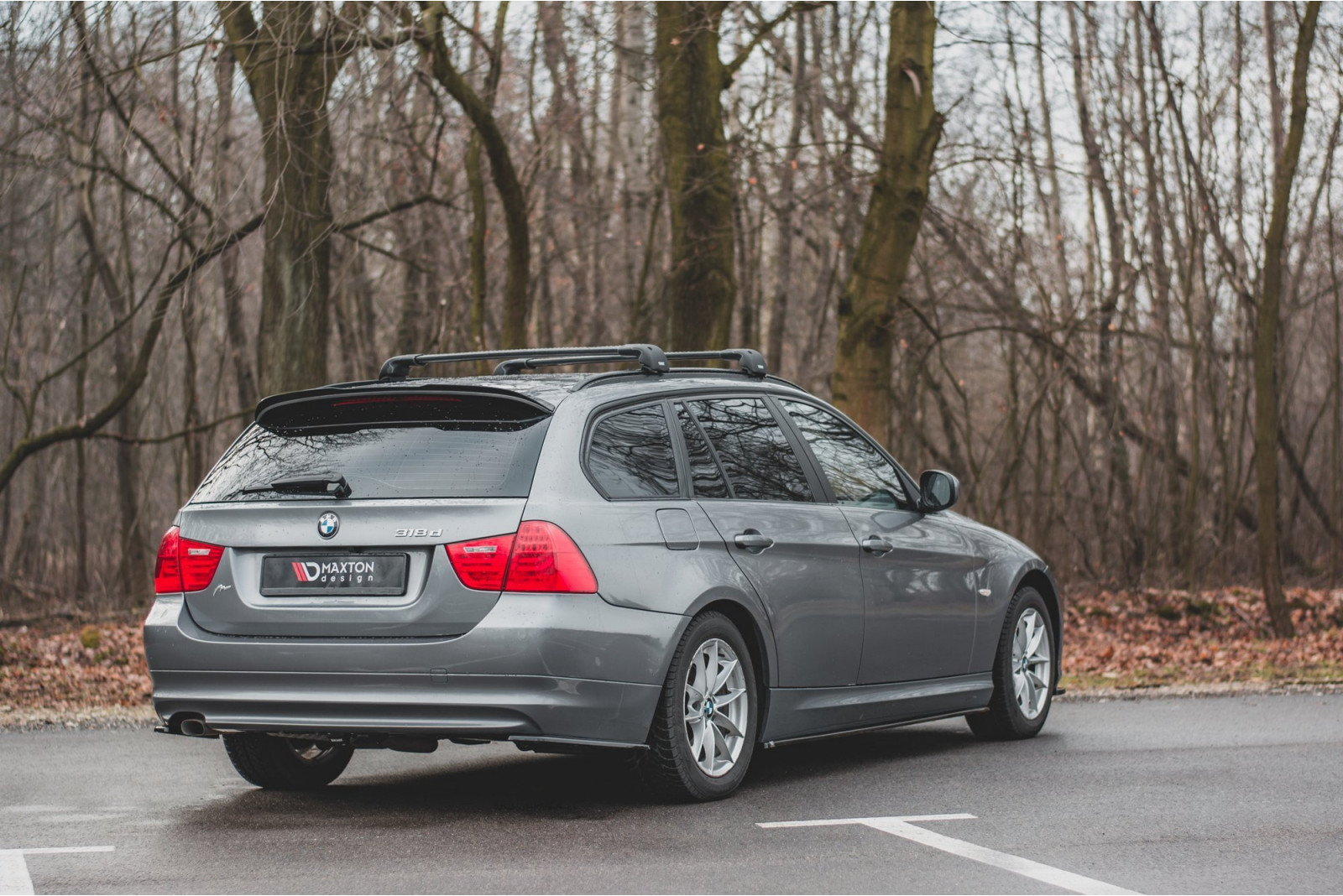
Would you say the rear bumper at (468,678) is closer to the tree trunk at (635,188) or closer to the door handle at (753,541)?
the door handle at (753,541)

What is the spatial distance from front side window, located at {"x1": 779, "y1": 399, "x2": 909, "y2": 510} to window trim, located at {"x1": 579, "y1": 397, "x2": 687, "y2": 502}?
101cm

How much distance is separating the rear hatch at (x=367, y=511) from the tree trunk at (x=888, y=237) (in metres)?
8.42

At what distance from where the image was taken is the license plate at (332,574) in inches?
231

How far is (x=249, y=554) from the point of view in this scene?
6.12 m

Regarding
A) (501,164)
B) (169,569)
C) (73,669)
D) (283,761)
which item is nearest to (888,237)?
(501,164)

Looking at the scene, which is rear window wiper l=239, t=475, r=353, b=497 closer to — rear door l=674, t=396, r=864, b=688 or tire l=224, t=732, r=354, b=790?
tire l=224, t=732, r=354, b=790

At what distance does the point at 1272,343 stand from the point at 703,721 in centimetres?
1027

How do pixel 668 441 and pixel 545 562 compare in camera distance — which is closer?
pixel 545 562

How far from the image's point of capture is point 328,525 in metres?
5.95

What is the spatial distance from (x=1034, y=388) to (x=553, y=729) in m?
17.7

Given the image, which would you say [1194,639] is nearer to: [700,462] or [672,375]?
→ [672,375]

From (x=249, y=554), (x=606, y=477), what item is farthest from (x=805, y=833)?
(x=249, y=554)

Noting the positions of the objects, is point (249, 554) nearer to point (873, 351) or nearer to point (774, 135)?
point (873, 351)

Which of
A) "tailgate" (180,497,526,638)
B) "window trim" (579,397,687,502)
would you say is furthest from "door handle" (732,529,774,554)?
"tailgate" (180,497,526,638)
